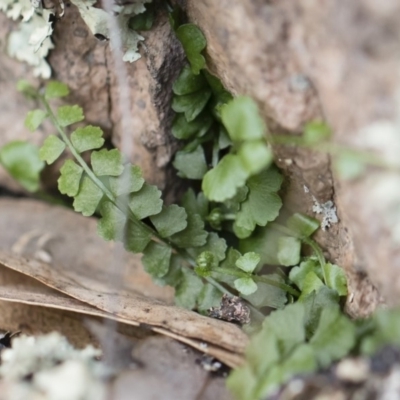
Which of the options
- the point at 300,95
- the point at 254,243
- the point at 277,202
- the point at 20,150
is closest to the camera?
the point at 300,95

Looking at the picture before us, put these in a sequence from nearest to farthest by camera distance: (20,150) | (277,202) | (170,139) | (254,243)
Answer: (277,202) < (254,243) < (170,139) < (20,150)

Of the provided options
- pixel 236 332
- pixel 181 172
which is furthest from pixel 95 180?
pixel 236 332

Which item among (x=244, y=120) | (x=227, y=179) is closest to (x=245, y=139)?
(x=244, y=120)

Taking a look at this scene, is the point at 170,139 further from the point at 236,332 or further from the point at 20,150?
the point at 236,332

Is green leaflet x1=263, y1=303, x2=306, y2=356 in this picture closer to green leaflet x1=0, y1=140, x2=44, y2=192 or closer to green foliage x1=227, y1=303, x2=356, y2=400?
green foliage x1=227, y1=303, x2=356, y2=400

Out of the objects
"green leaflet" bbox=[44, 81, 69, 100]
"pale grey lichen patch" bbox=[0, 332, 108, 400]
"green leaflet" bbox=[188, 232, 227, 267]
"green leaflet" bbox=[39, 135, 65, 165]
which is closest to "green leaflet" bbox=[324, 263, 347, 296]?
"green leaflet" bbox=[188, 232, 227, 267]

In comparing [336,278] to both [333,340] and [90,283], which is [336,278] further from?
[90,283]
